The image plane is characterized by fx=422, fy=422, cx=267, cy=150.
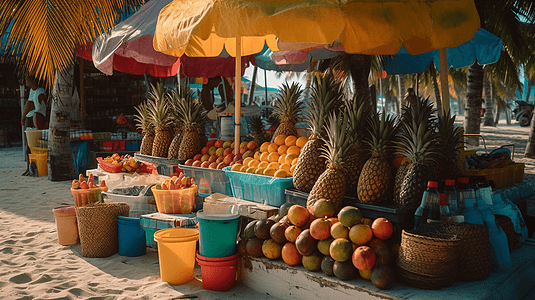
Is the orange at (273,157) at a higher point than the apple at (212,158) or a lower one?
higher

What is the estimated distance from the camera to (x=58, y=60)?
5379 millimetres

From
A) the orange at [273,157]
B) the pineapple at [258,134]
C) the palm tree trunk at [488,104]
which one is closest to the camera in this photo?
the orange at [273,157]

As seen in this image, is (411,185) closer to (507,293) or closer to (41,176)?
(507,293)

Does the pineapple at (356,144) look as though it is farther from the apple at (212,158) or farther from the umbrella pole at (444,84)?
the apple at (212,158)

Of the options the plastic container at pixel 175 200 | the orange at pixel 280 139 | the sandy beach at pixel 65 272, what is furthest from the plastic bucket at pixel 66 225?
the orange at pixel 280 139

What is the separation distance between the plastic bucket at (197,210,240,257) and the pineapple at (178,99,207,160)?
7.52 feet

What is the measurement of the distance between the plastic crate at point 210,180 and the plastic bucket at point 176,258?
115 cm

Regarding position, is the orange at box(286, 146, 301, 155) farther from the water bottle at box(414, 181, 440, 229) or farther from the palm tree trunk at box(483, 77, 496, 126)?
the palm tree trunk at box(483, 77, 496, 126)

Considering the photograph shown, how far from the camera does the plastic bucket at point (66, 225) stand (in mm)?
5172

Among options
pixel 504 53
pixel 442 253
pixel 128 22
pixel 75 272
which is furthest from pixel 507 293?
pixel 504 53

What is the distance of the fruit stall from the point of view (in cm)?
312

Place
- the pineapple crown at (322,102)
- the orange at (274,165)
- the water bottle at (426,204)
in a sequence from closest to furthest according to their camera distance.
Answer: the water bottle at (426,204)
the pineapple crown at (322,102)
the orange at (274,165)

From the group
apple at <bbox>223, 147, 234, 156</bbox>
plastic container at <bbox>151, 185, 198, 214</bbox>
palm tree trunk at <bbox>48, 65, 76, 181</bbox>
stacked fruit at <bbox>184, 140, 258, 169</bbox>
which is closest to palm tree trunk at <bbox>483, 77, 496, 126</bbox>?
palm tree trunk at <bbox>48, 65, 76, 181</bbox>

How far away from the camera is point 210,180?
5250 mm
